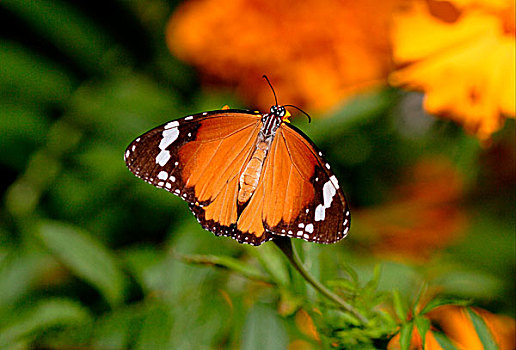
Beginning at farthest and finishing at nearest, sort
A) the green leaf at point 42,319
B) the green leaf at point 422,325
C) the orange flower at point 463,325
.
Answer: the orange flower at point 463,325
the green leaf at point 42,319
the green leaf at point 422,325

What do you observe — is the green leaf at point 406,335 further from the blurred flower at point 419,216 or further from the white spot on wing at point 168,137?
the blurred flower at point 419,216

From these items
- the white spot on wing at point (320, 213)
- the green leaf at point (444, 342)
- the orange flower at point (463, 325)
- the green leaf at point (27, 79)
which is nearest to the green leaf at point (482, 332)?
the green leaf at point (444, 342)

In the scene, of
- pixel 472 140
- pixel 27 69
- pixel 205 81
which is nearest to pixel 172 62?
pixel 205 81

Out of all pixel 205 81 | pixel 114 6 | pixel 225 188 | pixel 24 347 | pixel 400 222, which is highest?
pixel 114 6

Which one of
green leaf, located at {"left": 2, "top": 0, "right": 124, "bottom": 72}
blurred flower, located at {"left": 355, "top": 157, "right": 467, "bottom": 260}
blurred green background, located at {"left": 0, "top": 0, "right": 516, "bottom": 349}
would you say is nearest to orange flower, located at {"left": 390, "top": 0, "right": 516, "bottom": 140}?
blurred green background, located at {"left": 0, "top": 0, "right": 516, "bottom": 349}

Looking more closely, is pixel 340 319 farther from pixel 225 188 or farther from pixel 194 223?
pixel 194 223

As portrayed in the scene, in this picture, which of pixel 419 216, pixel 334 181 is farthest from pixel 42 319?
pixel 419 216

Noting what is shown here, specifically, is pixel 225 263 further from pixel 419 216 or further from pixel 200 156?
pixel 419 216
